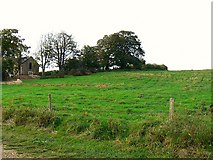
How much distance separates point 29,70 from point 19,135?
72.1 metres

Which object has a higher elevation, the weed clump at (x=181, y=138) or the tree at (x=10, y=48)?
the tree at (x=10, y=48)

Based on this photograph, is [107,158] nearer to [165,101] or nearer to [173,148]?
[173,148]

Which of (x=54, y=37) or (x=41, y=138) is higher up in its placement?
(x=54, y=37)

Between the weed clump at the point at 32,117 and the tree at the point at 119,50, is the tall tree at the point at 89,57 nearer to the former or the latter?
the tree at the point at 119,50

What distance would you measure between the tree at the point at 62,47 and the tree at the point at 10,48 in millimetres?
8185

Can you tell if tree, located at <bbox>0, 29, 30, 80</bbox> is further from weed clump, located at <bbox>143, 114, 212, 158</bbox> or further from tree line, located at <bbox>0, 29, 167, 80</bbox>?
weed clump, located at <bbox>143, 114, 212, 158</bbox>

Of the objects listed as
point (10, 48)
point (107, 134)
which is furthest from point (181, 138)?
point (10, 48)

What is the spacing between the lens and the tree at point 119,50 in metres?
76.6

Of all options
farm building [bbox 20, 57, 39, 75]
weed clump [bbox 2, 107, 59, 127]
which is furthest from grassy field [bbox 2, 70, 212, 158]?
farm building [bbox 20, 57, 39, 75]

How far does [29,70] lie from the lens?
8450 centimetres

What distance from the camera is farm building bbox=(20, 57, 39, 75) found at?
79.6 metres

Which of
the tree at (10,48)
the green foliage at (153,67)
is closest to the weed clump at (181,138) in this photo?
the tree at (10,48)

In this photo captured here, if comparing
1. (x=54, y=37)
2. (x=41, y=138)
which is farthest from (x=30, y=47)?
(x=41, y=138)

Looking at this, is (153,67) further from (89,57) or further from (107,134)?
(107,134)
